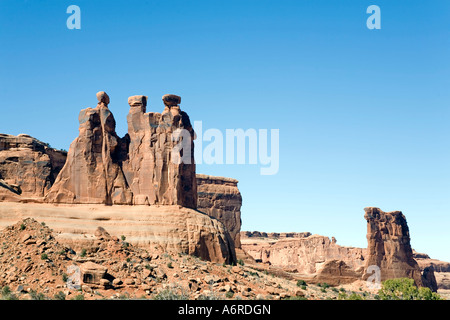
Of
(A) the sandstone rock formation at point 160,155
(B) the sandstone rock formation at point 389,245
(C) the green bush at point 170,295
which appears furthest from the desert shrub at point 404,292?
(B) the sandstone rock formation at point 389,245

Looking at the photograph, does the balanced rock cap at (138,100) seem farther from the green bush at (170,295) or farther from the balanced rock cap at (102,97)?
the green bush at (170,295)

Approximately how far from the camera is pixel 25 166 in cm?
8938

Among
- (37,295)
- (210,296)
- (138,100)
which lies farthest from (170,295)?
→ (138,100)

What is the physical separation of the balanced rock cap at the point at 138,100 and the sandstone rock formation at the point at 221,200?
179ft

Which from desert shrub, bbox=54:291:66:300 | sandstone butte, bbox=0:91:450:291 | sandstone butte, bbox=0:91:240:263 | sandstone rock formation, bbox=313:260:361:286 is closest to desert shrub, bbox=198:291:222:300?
desert shrub, bbox=54:291:66:300

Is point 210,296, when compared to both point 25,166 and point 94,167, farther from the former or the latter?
point 25,166

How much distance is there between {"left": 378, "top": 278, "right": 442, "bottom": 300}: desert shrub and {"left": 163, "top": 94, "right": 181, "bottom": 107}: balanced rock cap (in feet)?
117

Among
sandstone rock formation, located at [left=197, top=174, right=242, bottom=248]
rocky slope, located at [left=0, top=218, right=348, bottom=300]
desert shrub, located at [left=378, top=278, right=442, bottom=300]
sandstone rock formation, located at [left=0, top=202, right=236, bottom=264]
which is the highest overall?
sandstone rock formation, located at [left=197, top=174, right=242, bottom=248]

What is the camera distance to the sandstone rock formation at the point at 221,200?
14188 cm

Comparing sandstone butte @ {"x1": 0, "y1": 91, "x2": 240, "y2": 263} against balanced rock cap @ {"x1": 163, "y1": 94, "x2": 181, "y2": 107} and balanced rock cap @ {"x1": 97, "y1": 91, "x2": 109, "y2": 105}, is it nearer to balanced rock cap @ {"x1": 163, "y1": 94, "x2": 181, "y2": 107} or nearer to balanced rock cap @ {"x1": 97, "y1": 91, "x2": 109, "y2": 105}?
balanced rock cap @ {"x1": 97, "y1": 91, "x2": 109, "y2": 105}

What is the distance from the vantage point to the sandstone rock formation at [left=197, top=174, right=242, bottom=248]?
142m

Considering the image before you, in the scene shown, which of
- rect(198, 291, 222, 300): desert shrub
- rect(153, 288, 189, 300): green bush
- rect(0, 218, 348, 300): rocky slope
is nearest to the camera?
rect(153, 288, 189, 300): green bush

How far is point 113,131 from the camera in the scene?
89438 mm
